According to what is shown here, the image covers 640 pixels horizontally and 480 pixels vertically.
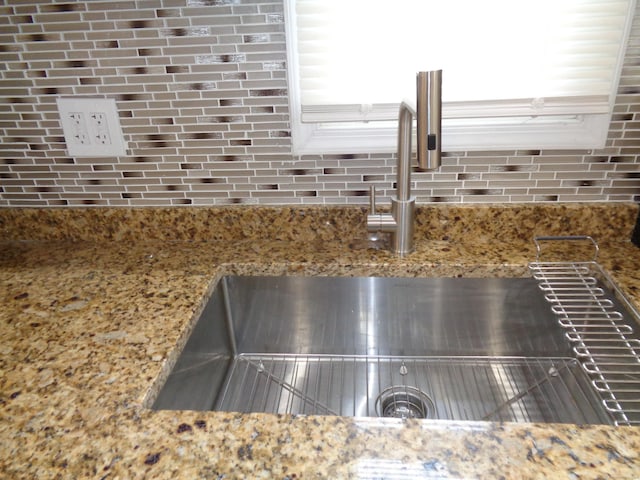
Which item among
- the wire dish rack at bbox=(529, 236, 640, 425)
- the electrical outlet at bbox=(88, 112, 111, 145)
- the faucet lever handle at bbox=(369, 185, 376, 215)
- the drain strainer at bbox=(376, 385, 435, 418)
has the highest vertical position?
the electrical outlet at bbox=(88, 112, 111, 145)

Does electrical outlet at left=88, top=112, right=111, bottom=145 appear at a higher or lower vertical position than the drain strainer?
higher

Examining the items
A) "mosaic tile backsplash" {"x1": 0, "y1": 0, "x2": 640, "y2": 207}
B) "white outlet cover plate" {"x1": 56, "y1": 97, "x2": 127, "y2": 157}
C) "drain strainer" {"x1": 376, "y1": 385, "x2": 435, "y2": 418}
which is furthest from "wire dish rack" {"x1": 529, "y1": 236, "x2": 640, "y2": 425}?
"white outlet cover plate" {"x1": 56, "y1": 97, "x2": 127, "y2": 157}

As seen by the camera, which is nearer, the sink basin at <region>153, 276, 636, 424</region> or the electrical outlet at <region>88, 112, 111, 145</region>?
the sink basin at <region>153, 276, 636, 424</region>

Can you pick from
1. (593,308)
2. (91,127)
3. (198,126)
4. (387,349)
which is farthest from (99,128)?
(593,308)

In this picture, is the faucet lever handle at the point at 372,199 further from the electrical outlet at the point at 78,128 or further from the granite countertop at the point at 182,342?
the electrical outlet at the point at 78,128

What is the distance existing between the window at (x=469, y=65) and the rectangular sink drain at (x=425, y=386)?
529mm

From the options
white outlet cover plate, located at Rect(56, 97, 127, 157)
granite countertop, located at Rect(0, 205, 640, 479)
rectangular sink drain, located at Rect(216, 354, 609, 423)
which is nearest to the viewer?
granite countertop, located at Rect(0, 205, 640, 479)

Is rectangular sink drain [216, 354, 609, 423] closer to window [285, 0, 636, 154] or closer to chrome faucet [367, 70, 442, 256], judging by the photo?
chrome faucet [367, 70, 442, 256]

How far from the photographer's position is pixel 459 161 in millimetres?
1156

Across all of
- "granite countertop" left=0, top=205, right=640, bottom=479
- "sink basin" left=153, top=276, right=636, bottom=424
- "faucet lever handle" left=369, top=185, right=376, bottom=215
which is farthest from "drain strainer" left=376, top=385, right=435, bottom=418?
"faucet lever handle" left=369, top=185, right=376, bottom=215

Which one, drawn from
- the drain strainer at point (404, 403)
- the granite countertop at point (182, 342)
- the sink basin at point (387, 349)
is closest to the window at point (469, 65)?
the granite countertop at point (182, 342)

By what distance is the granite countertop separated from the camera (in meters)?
0.59

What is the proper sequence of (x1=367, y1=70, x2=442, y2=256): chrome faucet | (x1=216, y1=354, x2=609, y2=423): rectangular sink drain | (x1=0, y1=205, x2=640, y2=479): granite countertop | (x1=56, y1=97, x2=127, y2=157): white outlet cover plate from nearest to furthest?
(x1=0, y1=205, x2=640, y2=479): granite countertop → (x1=367, y1=70, x2=442, y2=256): chrome faucet → (x1=216, y1=354, x2=609, y2=423): rectangular sink drain → (x1=56, y1=97, x2=127, y2=157): white outlet cover plate

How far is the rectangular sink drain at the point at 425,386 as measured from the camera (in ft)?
3.28
